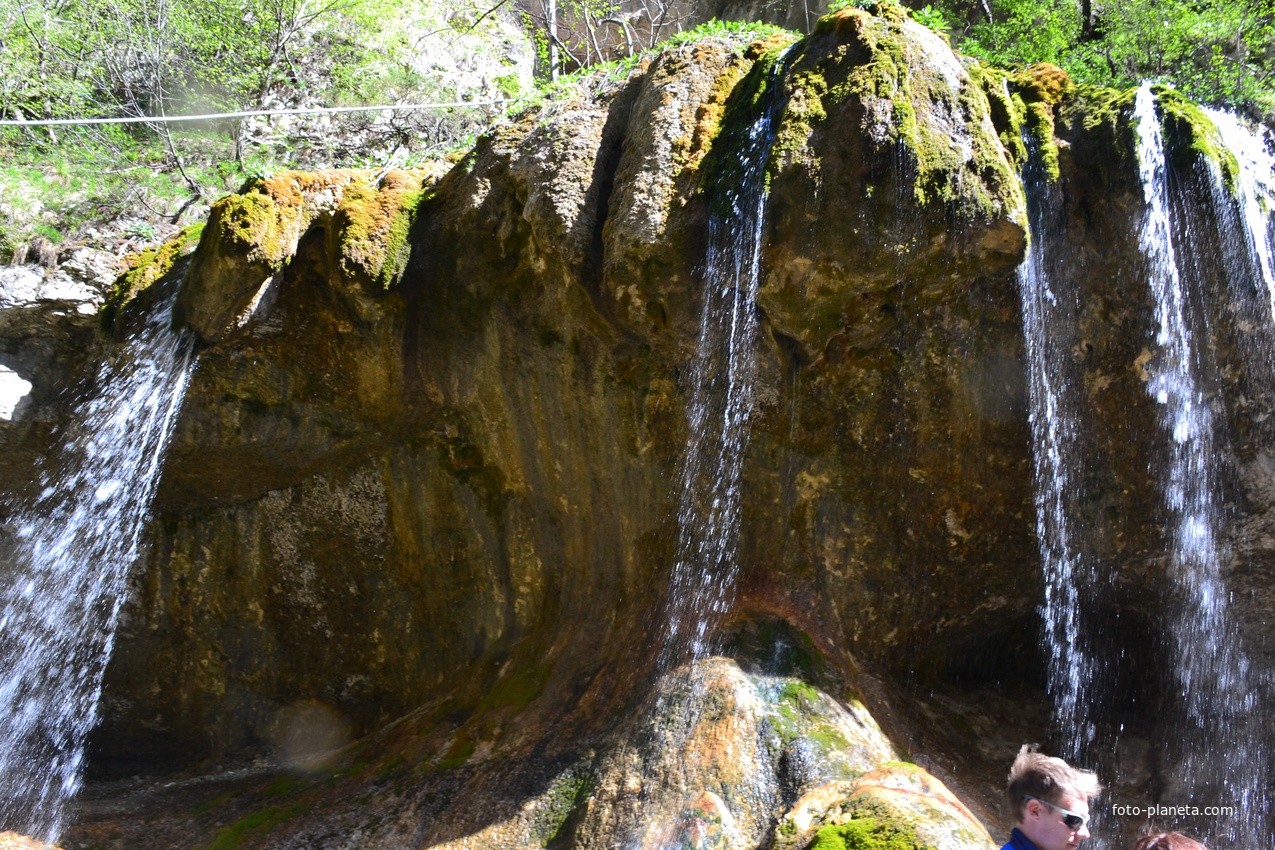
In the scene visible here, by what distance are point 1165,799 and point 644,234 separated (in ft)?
15.0

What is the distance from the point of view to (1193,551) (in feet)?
19.7

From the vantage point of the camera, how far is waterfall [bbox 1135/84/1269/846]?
18.6 feet

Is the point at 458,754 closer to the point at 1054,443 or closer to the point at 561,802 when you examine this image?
the point at 561,802

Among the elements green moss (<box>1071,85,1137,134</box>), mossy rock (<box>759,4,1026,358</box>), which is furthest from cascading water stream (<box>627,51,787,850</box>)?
green moss (<box>1071,85,1137,134</box>)

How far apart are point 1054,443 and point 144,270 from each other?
6.74 meters

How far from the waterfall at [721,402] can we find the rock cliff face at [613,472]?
11 cm

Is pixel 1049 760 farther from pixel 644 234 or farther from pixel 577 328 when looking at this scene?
pixel 577 328

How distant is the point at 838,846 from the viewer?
3.61 m

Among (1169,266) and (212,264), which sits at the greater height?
(212,264)

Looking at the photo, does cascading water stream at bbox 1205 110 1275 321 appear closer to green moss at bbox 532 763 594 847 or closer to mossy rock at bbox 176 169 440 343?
green moss at bbox 532 763 594 847

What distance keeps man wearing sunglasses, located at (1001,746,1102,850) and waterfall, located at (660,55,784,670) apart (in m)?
2.75

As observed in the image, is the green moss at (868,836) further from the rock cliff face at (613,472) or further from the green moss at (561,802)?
the green moss at (561,802)

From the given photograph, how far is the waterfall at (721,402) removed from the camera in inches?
207

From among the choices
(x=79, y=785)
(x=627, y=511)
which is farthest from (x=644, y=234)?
(x=79, y=785)
